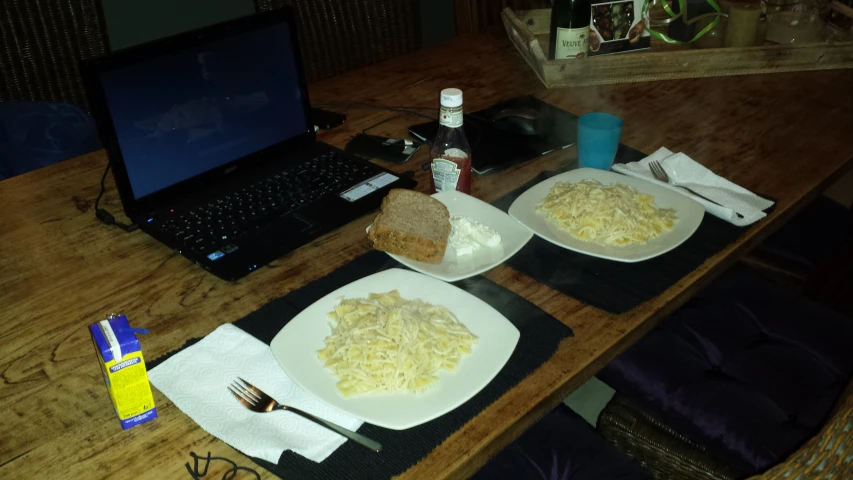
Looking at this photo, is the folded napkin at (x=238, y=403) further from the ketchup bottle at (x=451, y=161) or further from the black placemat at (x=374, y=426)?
the ketchup bottle at (x=451, y=161)

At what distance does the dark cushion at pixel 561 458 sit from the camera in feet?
4.01

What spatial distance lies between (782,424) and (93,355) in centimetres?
114

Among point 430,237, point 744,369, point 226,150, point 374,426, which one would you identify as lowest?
point 744,369

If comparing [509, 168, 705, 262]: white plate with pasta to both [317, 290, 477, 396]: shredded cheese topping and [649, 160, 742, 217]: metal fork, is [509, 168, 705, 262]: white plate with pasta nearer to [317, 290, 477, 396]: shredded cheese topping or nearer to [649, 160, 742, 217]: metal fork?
[649, 160, 742, 217]: metal fork

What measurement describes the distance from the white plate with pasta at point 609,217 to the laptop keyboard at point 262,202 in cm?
33

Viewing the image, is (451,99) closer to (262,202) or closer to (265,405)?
(262,202)

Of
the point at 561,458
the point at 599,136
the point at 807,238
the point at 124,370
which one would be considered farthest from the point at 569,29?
the point at 124,370

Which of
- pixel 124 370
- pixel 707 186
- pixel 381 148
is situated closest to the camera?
pixel 124 370

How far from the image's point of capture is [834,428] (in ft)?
2.61

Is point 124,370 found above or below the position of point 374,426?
above

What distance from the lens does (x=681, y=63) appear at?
1.80 metres

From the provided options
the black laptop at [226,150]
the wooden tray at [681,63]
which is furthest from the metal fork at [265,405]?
the wooden tray at [681,63]

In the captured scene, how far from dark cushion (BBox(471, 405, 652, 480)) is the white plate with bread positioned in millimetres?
339

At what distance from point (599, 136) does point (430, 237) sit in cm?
43
